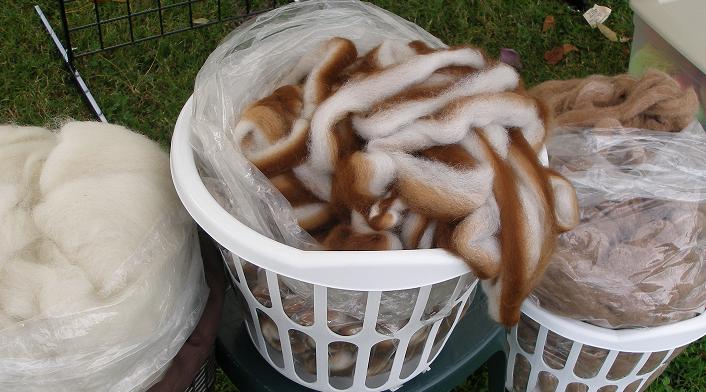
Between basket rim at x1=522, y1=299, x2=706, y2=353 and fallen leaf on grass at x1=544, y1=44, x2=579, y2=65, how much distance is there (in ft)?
3.28

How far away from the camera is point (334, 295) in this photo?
0.76 metres

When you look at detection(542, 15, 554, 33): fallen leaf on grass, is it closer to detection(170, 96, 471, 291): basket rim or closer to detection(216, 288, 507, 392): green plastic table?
detection(216, 288, 507, 392): green plastic table

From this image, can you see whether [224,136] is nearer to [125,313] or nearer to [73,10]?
[125,313]

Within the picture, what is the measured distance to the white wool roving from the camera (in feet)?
2.28

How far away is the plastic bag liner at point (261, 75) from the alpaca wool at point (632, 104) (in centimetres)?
25

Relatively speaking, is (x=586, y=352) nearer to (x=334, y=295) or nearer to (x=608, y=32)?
(x=334, y=295)

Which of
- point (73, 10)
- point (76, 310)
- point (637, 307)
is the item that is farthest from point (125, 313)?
point (73, 10)

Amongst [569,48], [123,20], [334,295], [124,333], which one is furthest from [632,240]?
[123,20]

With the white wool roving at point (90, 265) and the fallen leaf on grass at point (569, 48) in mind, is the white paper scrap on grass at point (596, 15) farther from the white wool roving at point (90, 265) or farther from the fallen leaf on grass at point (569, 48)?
the white wool roving at point (90, 265)

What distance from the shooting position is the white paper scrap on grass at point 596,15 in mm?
2010

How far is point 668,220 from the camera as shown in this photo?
0.97 meters

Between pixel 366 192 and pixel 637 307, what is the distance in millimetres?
440

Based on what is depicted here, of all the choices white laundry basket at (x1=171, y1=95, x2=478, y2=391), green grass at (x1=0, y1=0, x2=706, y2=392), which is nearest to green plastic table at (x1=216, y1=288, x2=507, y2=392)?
white laundry basket at (x1=171, y1=95, x2=478, y2=391)

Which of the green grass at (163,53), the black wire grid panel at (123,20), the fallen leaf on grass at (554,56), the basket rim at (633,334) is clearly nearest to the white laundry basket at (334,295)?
the basket rim at (633,334)
